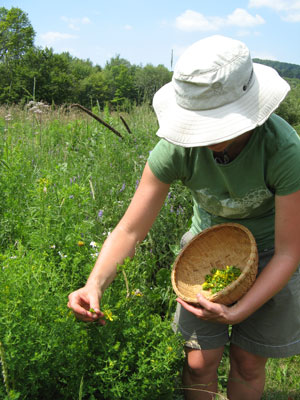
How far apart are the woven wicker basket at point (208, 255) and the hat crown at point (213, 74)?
70cm

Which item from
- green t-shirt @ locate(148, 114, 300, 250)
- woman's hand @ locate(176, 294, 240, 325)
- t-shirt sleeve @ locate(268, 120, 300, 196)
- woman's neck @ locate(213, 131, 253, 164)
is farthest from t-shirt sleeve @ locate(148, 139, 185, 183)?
woman's hand @ locate(176, 294, 240, 325)

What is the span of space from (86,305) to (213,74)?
37.5 inches

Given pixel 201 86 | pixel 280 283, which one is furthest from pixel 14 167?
pixel 280 283

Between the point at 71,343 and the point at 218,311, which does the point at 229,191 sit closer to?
the point at 218,311

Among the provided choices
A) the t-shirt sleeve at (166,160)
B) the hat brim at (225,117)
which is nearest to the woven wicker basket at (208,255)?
the t-shirt sleeve at (166,160)

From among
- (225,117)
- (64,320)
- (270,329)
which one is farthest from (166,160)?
(270,329)

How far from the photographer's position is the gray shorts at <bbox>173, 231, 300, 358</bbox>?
6.12 ft

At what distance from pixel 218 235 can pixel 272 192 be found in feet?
1.36

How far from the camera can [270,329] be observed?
1.88 m

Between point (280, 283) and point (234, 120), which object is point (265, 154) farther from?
point (280, 283)

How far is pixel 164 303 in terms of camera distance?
2619 mm

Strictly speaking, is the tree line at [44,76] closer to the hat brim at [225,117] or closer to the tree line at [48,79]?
the tree line at [48,79]

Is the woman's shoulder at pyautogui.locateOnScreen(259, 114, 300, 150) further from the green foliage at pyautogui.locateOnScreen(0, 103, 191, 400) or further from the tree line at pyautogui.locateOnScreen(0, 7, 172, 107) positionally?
the tree line at pyautogui.locateOnScreen(0, 7, 172, 107)

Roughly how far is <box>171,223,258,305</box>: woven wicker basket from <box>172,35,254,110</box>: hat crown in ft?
2.29
